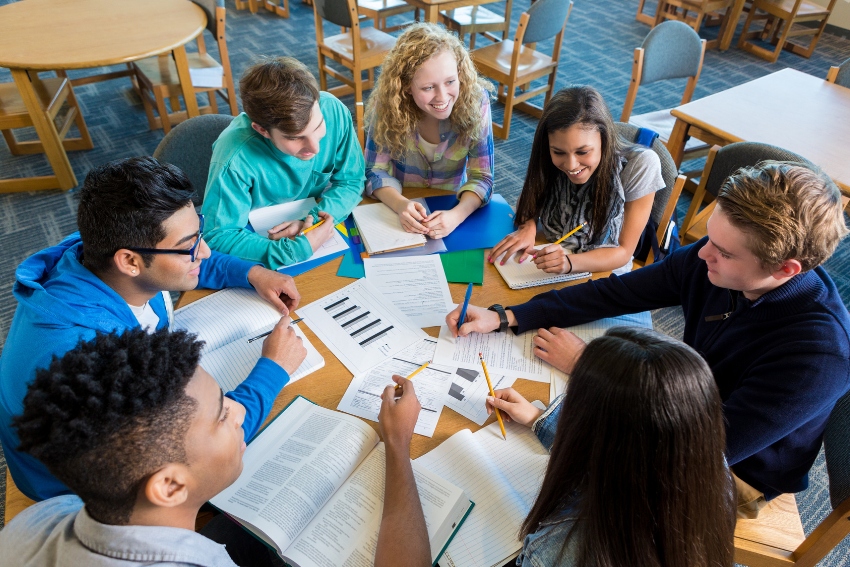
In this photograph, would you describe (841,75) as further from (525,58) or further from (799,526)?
(799,526)

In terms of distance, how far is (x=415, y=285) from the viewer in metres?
1.43

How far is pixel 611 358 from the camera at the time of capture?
2.42ft

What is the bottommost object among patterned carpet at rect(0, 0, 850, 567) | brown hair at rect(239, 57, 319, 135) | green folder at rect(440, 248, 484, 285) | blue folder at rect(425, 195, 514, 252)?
patterned carpet at rect(0, 0, 850, 567)

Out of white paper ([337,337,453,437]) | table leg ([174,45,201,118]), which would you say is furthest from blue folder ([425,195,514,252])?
table leg ([174,45,201,118])

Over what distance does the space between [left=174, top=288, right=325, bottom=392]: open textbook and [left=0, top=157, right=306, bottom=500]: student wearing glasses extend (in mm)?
45

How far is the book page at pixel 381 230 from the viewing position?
1.54 m

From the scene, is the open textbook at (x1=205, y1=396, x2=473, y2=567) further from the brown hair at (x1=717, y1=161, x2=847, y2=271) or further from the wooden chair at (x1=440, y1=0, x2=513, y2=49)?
the wooden chair at (x1=440, y1=0, x2=513, y2=49)

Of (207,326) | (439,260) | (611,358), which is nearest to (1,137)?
(207,326)

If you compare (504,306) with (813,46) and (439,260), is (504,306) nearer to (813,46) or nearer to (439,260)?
(439,260)

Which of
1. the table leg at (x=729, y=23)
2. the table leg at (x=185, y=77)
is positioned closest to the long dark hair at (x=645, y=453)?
the table leg at (x=185, y=77)

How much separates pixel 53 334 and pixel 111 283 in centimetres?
20

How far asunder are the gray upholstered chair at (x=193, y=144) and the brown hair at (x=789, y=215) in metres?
1.57

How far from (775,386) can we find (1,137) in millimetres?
4482

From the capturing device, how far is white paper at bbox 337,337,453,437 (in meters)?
1.11
